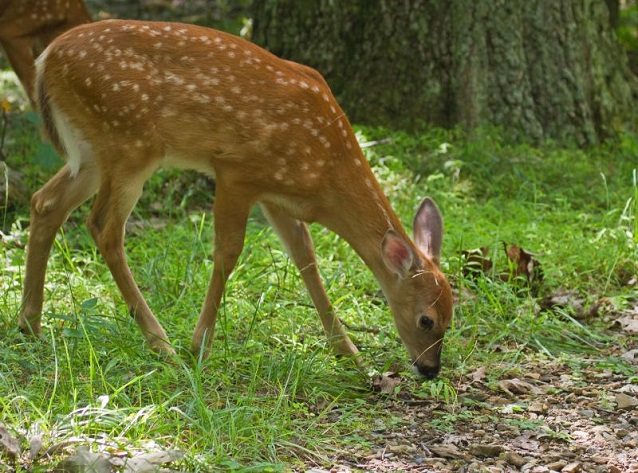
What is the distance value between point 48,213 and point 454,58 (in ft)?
12.9

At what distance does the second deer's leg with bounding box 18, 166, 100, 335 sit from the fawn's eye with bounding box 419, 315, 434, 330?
175cm

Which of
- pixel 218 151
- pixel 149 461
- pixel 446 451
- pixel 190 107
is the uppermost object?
pixel 190 107

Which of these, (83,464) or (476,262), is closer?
(83,464)

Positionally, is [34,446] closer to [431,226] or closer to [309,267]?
[309,267]

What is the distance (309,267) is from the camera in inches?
214

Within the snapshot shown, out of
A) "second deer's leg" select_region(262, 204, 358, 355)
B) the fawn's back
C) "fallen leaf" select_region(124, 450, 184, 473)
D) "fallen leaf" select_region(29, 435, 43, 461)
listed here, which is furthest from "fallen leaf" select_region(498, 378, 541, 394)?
"fallen leaf" select_region(29, 435, 43, 461)

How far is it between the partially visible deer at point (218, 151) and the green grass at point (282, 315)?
0.23m

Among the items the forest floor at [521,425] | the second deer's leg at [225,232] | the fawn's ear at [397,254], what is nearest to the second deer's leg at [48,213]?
the second deer's leg at [225,232]

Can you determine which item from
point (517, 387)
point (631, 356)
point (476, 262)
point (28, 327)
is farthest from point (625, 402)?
point (28, 327)

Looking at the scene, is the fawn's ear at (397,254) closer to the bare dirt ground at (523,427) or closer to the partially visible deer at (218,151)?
the partially visible deer at (218,151)

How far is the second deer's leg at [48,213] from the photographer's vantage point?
5.25 m

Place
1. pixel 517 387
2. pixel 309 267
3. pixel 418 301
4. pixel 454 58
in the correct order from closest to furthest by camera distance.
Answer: pixel 517 387
pixel 418 301
pixel 309 267
pixel 454 58

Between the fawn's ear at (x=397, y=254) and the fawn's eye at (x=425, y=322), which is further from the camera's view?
the fawn's eye at (x=425, y=322)

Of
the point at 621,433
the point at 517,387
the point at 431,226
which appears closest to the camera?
the point at 621,433
